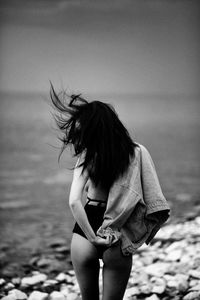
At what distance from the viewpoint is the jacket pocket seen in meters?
1.96

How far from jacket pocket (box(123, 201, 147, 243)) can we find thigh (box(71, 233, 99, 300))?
0.56 ft

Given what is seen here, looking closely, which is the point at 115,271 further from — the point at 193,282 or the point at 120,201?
the point at 193,282

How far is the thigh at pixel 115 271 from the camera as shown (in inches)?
74.8

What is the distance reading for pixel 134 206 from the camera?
1911 millimetres

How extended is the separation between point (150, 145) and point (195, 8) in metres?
1.86

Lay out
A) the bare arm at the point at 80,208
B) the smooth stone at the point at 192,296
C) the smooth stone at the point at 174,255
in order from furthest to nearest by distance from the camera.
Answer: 1. the smooth stone at the point at 174,255
2. the smooth stone at the point at 192,296
3. the bare arm at the point at 80,208

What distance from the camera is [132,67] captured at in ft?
19.3

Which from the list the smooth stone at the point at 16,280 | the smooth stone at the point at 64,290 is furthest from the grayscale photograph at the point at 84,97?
the smooth stone at the point at 64,290

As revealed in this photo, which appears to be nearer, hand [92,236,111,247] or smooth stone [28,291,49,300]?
hand [92,236,111,247]

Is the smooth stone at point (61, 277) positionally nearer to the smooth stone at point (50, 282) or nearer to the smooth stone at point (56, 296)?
the smooth stone at point (50, 282)

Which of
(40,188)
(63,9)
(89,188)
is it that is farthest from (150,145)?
(89,188)

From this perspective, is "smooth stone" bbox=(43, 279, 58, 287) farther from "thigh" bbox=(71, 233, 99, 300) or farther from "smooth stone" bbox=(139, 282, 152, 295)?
"thigh" bbox=(71, 233, 99, 300)

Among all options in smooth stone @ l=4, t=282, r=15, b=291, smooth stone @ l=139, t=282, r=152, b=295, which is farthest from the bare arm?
smooth stone @ l=4, t=282, r=15, b=291

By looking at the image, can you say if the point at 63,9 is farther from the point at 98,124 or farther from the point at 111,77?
the point at 98,124
